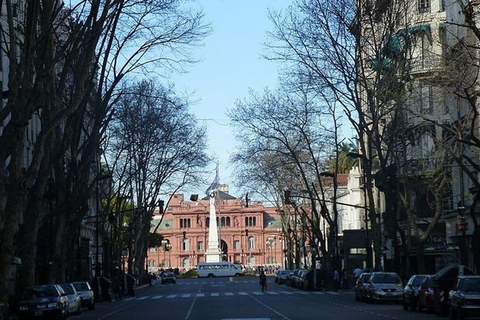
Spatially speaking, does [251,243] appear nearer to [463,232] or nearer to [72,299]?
[72,299]

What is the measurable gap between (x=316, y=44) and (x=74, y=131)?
13123 mm

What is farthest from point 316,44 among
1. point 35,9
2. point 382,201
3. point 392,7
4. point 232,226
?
point 232,226

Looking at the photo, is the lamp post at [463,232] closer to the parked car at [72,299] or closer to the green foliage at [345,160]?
the parked car at [72,299]

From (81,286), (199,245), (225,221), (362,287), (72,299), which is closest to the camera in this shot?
(72,299)

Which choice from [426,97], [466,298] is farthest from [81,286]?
[466,298]

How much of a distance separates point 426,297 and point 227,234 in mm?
143767

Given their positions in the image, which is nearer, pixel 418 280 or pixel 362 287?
pixel 418 280

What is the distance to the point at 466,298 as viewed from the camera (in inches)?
1222

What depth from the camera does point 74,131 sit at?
43219mm

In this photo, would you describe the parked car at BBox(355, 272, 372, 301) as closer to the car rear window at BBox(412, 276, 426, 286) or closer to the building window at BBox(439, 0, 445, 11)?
the car rear window at BBox(412, 276, 426, 286)

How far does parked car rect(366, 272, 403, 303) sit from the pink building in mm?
130121

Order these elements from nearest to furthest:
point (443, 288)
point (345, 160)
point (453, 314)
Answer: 1. point (453, 314)
2. point (443, 288)
3. point (345, 160)

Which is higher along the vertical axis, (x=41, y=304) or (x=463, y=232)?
(x=463, y=232)

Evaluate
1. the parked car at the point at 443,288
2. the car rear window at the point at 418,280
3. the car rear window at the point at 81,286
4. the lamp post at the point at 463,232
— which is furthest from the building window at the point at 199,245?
the parked car at the point at 443,288
